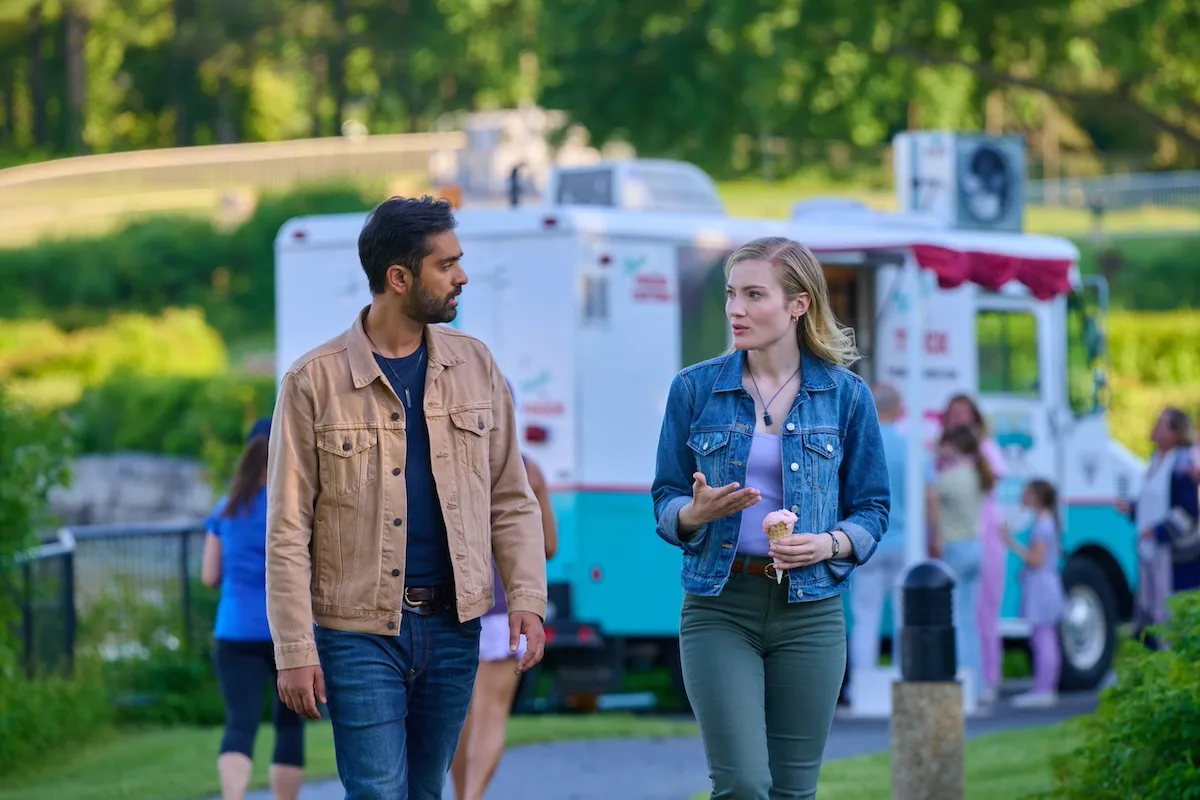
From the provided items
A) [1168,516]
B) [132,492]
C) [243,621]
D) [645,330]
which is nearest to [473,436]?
[243,621]

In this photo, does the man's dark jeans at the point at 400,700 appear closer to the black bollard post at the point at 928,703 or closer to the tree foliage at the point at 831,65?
the black bollard post at the point at 928,703

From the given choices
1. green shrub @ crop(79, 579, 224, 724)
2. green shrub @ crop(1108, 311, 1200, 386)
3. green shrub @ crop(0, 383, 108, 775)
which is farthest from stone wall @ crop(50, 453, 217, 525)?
green shrub @ crop(0, 383, 108, 775)

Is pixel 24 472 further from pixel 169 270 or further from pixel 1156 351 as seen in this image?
pixel 169 270

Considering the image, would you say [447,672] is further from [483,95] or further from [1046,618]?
[483,95]

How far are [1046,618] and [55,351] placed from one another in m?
21.8

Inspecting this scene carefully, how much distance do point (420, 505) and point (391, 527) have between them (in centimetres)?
11

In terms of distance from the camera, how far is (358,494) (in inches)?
200

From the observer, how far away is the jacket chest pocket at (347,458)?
5078 mm

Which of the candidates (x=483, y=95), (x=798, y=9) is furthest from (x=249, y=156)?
(x=798, y=9)

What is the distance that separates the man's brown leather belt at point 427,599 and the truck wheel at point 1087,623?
10.3 metres

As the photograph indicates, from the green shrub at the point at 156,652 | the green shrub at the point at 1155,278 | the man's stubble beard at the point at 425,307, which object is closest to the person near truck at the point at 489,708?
the man's stubble beard at the point at 425,307

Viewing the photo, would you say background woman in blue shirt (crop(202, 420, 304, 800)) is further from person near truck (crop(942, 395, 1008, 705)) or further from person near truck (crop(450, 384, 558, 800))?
person near truck (crop(942, 395, 1008, 705))

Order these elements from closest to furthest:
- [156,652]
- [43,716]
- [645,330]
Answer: [43,716], [645,330], [156,652]

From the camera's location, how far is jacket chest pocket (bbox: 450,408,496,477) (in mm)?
5219
